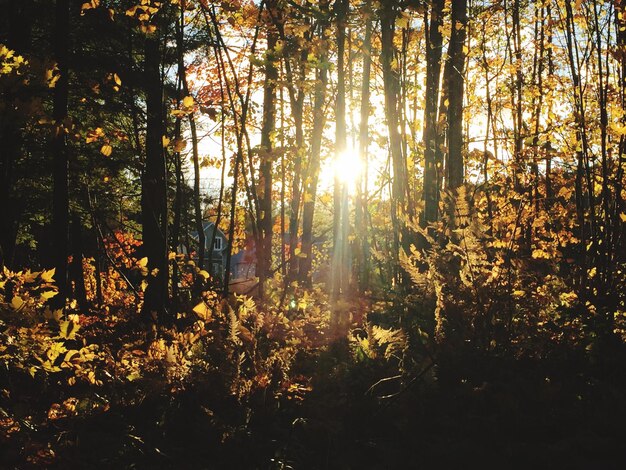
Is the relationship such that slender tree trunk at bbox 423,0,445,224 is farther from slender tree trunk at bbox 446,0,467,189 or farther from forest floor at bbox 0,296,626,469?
forest floor at bbox 0,296,626,469

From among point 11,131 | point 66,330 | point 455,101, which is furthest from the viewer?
point 455,101

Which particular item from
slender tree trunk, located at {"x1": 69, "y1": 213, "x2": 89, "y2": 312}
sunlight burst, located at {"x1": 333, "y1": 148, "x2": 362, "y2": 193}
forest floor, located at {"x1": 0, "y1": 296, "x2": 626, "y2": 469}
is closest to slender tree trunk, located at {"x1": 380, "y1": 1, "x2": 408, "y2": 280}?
sunlight burst, located at {"x1": 333, "y1": 148, "x2": 362, "y2": 193}

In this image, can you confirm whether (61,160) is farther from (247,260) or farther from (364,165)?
(247,260)

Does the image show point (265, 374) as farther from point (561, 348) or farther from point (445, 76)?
point (445, 76)

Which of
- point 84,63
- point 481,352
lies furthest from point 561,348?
point 84,63

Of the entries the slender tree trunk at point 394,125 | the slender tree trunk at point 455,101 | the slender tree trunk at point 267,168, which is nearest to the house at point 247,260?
the slender tree trunk at point 267,168

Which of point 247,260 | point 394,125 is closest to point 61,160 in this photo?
point 394,125

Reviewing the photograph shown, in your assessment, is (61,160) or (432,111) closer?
(61,160)

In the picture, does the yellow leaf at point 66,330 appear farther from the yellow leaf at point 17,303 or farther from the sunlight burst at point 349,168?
the sunlight burst at point 349,168

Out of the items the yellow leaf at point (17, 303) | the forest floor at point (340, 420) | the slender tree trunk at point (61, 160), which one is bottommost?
the forest floor at point (340, 420)

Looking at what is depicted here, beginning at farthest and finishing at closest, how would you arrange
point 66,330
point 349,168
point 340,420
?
1. point 349,168
2. point 340,420
3. point 66,330

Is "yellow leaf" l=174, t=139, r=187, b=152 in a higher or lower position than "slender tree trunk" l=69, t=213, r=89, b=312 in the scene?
higher

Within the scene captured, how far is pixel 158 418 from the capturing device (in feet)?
9.83

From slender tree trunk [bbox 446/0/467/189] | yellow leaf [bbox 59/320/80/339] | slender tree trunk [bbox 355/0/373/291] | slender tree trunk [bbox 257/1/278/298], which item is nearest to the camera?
yellow leaf [bbox 59/320/80/339]
